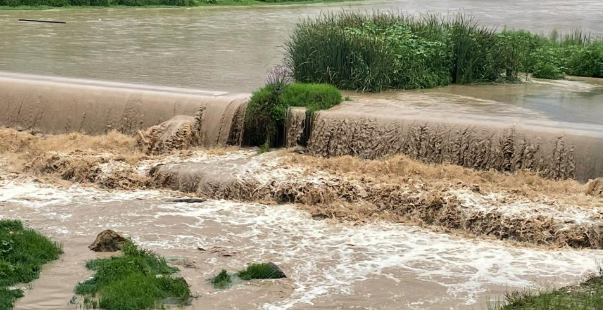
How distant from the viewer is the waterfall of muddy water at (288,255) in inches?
295

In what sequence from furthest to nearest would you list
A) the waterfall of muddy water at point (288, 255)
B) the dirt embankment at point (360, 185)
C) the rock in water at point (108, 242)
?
the dirt embankment at point (360, 185)
the rock in water at point (108, 242)
the waterfall of muddy water at point (288, 255)

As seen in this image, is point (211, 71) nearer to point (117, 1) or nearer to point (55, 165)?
point (55, 165)

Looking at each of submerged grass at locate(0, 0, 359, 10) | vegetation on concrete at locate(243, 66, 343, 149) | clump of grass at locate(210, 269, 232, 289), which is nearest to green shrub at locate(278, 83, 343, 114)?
vegetation on concrete at locate(243, 66, 343, 149)

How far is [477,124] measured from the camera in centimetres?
1120

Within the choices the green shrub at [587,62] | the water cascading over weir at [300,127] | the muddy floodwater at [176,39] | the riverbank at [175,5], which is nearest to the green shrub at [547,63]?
the green shrub at [587,62]

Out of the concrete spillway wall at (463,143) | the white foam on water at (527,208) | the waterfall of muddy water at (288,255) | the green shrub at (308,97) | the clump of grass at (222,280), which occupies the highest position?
the green shrub at (308,97)

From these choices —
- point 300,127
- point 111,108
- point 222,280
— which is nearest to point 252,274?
point 222,280

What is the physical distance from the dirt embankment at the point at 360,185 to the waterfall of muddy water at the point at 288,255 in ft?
0.94

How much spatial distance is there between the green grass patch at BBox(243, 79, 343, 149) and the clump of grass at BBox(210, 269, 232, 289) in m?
4.49

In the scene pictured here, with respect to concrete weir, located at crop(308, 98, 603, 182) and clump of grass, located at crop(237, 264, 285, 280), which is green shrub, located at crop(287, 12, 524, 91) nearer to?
concrete weir, located at crop(308, 98, 603, 182)

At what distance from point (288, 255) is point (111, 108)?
18.1ft

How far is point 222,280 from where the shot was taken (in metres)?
7.73

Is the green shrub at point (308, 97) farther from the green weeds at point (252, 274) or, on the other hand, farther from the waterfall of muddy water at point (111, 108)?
the green weeds at point (252, 274)

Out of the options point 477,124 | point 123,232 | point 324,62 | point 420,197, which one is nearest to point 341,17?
point 324,62
